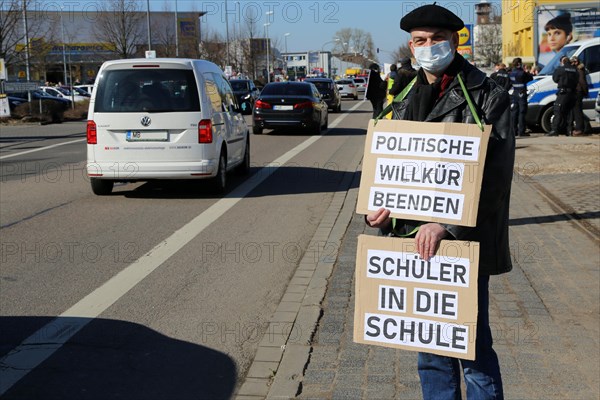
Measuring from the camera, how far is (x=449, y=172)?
3.17 meters

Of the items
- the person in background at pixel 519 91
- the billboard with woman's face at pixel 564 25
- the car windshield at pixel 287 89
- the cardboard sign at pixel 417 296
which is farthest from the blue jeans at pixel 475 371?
the billboard with woman's face at pixel 564 25

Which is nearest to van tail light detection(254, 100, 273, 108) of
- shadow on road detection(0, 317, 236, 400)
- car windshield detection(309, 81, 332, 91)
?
car windshield detection(309, 81, 332, 91)

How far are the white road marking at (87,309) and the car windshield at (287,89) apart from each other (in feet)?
48.6

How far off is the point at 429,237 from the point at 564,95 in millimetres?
18463

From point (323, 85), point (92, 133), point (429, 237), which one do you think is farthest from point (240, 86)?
point (429, 237)

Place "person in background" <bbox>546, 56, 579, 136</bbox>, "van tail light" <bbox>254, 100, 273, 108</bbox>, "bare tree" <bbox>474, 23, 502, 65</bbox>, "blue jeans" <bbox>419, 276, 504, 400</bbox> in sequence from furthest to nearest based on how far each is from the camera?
"bare tree" <bbox>474, 23, 502, 65</bbox> < "van tail light" <bbox>254, 100, 273, 108</bbox> < "person in background" <bbox>546, 56, 579, 136</bbox> < "blue jeans" <bbox>419, 276, 504, 400</bbox>

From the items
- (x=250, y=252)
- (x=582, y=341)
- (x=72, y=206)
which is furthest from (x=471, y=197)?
(x=72, y=206)

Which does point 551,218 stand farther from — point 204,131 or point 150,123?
point 150,123

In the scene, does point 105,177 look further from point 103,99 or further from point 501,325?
point 501,325

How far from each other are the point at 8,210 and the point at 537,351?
8220 millimetres

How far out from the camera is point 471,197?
3131mm

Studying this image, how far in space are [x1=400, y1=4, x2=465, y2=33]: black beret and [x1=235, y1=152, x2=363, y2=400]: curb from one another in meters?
2.21

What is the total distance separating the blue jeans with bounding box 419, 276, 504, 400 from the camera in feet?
11.1

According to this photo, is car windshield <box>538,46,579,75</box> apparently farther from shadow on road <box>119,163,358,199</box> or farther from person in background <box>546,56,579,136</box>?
shadow on road <box>119,163,358,199</box>
